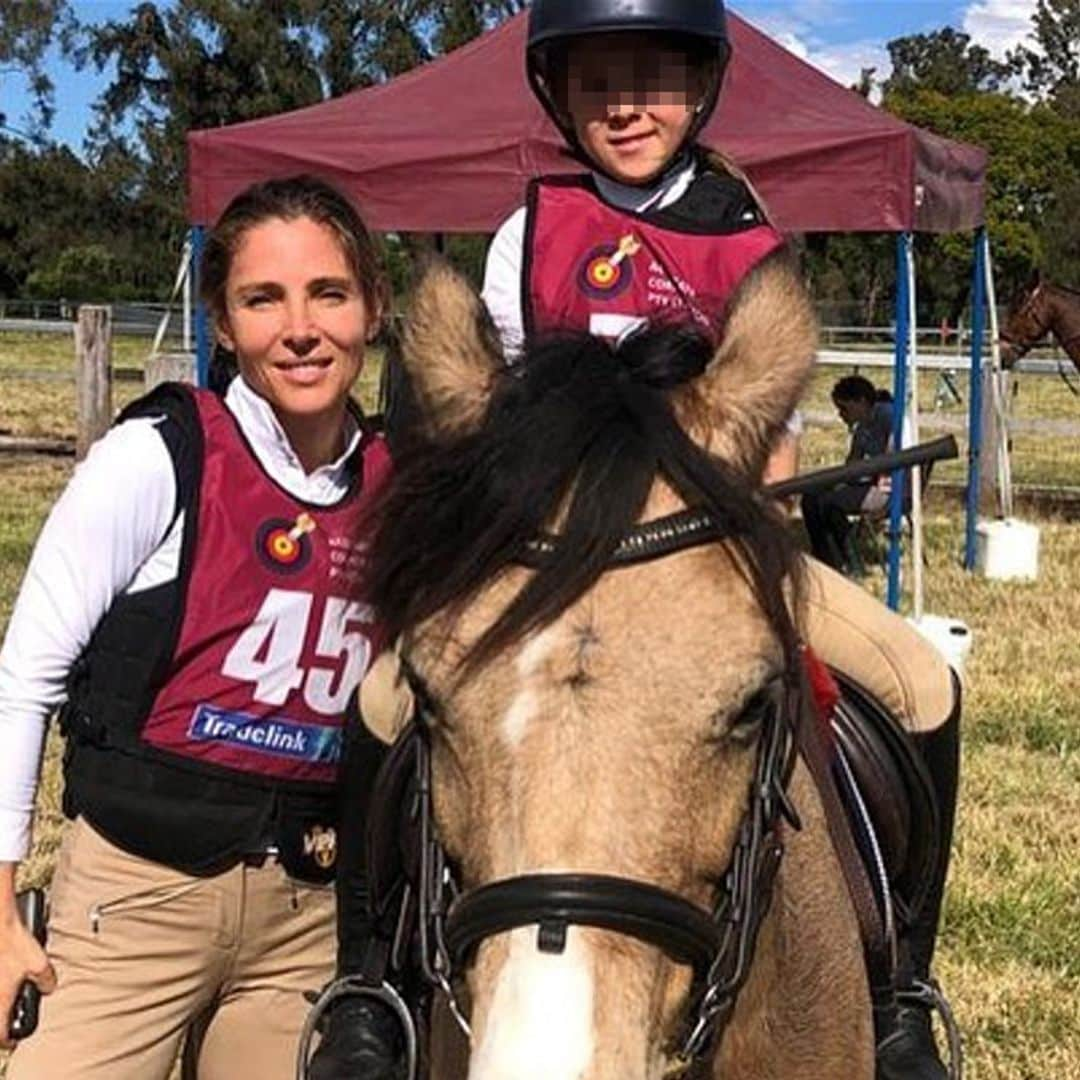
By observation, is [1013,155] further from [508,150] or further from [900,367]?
[508,150]

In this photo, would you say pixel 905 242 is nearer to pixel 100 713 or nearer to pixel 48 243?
pixel 100 713

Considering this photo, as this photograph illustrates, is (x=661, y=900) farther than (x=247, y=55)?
No

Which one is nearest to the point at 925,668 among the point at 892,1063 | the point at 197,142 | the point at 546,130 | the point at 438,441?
the point at 892,1063

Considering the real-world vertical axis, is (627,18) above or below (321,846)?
above

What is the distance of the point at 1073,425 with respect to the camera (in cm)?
1725

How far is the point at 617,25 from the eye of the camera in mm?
3037

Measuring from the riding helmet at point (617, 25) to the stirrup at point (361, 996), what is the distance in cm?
157

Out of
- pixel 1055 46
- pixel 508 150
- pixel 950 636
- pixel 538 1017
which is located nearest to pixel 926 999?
pixel 538 1017

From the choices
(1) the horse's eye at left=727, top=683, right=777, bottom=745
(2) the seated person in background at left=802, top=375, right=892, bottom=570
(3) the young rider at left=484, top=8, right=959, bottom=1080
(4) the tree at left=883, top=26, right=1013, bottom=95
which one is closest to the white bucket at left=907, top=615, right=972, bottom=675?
(2) the seated person in background at left=802, top=375, right=892, bottom=570

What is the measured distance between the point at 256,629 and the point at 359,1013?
2.17ft

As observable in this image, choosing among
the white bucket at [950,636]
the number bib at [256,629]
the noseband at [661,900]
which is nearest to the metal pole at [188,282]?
the white bucket at [950,636]

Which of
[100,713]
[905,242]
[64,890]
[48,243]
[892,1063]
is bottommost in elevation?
[892,1063]

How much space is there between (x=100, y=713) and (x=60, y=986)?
0.47 meters

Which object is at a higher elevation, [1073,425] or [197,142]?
[197,142]
